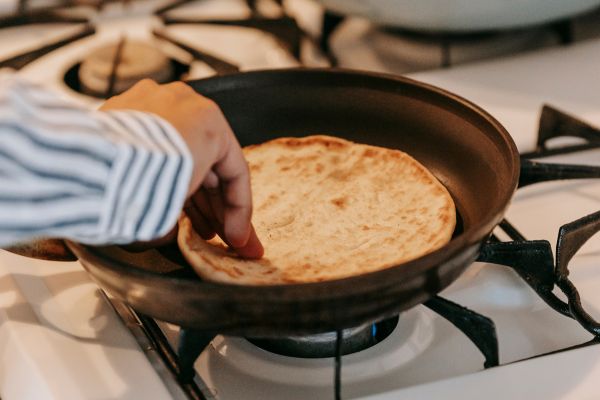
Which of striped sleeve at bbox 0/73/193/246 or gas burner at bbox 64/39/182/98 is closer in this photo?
striped sleeve at bbox 0/73/193/246

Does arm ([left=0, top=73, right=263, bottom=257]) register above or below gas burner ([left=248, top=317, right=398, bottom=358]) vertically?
above

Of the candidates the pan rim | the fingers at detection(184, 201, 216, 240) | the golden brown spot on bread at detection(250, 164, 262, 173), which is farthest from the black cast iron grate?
the pan rim

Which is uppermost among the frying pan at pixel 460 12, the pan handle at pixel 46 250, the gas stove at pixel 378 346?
the frying pan at pixel 460 12

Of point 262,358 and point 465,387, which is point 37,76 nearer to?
point 262,358

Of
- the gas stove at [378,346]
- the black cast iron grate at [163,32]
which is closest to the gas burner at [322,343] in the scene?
the gas stove at [378,346]

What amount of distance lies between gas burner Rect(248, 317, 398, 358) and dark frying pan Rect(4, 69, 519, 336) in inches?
3.6

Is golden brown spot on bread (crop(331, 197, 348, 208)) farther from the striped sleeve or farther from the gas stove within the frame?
the striped sleeve

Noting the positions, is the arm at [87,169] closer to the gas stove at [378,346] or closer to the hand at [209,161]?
the hand at [209,161]

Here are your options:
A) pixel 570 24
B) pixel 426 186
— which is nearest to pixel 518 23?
pixel 570 24

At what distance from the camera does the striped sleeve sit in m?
0.43

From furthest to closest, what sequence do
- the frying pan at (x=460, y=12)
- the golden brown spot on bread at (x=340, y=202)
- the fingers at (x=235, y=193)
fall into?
the frying pan at (x=460, y=12)
the golden brown spot on bread at (x=340, y=202)
the fingers at (x=235, y=193)

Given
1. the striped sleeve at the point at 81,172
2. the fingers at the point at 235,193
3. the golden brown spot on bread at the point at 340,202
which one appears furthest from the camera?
the golden brown spot on bread at the point at 340,202

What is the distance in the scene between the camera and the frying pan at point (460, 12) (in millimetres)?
897

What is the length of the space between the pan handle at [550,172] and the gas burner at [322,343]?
208 mm
